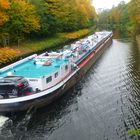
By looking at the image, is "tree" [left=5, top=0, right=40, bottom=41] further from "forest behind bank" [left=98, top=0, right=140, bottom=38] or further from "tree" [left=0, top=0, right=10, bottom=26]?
"forest behind bank" [left=98, top=0, right=140, bottom=38]

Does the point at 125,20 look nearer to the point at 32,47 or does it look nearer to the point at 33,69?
the point at 32,47

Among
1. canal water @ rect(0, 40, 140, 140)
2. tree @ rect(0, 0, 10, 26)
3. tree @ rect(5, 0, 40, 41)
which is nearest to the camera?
canal water @ rect(0, 40, 140, 140)

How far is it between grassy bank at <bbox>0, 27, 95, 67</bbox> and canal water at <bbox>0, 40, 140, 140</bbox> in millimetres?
16469

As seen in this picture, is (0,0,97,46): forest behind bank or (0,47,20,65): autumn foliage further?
(0,0,97,46): forest behind bank

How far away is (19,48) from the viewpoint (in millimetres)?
62531

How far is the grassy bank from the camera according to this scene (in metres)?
52.2

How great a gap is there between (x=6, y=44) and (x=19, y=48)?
2.73m

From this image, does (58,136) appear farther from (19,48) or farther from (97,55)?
(19,48)

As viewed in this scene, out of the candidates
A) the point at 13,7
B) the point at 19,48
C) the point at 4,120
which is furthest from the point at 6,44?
the point at 4,120

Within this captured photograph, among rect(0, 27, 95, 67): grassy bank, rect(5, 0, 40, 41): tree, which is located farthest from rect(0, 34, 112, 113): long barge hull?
rect(5, 0, 40, 41): tree

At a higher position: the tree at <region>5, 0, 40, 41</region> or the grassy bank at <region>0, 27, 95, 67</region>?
the tree at <region>5, 0, 40, 41</region>

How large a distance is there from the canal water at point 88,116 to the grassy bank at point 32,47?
1647cm

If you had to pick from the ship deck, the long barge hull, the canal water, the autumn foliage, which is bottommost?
the canal water

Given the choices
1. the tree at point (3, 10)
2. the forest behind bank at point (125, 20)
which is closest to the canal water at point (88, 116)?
the tree at point (3, 10)
